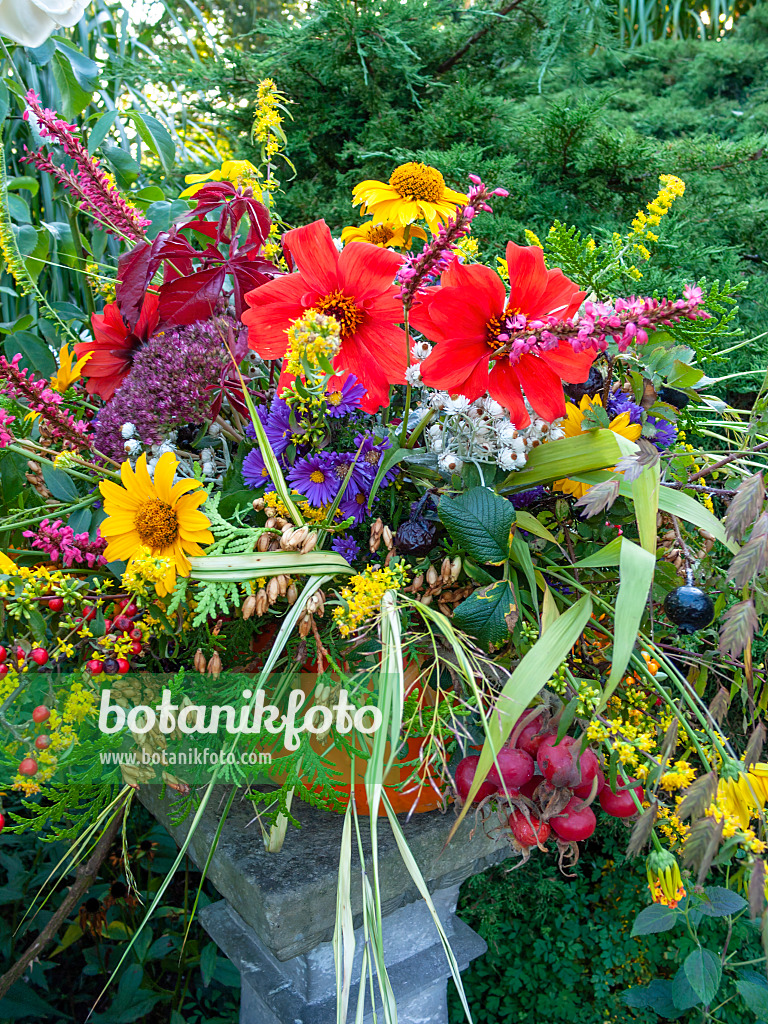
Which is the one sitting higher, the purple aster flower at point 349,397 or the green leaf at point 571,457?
the purple aster flower at point 349,397

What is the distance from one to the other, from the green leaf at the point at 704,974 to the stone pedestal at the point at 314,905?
276 millimetres

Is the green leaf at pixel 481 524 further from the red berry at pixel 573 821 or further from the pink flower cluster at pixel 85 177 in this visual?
the pink flower cluster at pixel 85 177

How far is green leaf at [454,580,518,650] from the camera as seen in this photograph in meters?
0.47

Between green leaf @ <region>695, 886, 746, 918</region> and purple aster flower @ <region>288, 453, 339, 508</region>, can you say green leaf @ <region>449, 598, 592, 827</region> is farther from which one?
green leaf @ <region>695, 886, 746, 918</region>

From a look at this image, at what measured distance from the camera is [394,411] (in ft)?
2.10

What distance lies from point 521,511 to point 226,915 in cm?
Result: 67

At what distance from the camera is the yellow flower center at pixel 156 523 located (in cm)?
49

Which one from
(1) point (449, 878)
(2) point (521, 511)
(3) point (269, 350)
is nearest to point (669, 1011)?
(1) point (449, 878)

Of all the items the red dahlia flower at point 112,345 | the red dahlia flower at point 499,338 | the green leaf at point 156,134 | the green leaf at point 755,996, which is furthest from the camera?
the green leaf at point 755,996

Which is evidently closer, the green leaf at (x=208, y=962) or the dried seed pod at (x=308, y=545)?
the dried seed pod at (x=308, y=545)

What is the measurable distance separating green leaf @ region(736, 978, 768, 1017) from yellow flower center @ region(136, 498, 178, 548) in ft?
3.72

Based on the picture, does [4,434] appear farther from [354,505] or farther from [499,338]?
[499,338]

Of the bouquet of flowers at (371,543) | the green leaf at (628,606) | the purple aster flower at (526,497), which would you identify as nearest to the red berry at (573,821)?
the bouquet of flowers at (371,543)

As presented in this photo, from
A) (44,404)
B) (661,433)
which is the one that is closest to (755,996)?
(661,433)
